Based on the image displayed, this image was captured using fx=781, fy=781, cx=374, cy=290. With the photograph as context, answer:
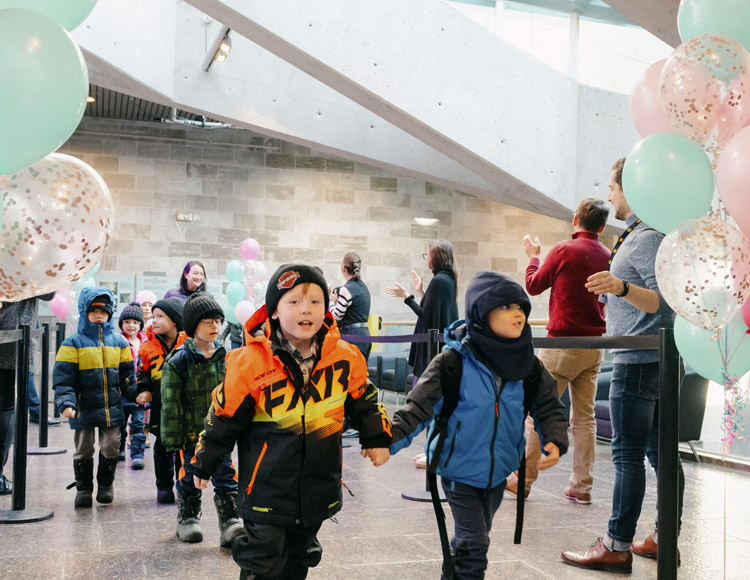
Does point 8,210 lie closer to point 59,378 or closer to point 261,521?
point 261,521

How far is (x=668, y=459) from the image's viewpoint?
270cm

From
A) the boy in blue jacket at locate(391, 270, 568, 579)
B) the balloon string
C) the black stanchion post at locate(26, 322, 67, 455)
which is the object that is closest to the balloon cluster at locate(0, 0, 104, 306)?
the boy in blue jacket at locate(391, 270, 568, 579)

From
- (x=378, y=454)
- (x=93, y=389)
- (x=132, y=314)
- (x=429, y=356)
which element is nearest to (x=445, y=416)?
(x=378, y=454)

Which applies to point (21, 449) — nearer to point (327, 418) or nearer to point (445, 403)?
point (327, 418)

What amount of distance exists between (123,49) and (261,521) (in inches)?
246

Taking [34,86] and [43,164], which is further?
[43,164]

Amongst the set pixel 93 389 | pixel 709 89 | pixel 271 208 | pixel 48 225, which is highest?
pixel 271 208

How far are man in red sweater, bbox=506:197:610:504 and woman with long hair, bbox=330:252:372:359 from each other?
2.60 metres

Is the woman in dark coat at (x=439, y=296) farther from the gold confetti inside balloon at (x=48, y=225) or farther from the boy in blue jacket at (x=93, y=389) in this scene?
the gold confetti inside balloon at (x=48, y=225)

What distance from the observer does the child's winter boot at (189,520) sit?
12.5ft

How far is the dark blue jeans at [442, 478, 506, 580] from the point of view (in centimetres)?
269

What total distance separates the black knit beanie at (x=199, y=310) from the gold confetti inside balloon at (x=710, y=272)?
7.25 feet

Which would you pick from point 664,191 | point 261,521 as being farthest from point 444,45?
point 261,521

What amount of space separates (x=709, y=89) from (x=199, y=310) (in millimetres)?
2481
